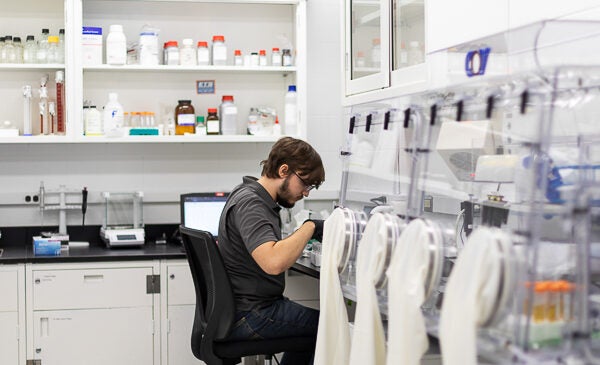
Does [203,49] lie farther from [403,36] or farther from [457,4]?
[457,4]

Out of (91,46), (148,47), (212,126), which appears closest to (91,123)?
(91,46)

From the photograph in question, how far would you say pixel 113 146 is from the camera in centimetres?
444

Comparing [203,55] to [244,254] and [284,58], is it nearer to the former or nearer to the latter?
[284,58]

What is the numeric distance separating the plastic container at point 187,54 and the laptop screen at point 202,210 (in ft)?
2.33

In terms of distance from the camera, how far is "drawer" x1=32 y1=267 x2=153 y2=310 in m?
3.87

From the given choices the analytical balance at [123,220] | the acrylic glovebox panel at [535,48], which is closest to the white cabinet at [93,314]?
the analytical balance at [123,220]

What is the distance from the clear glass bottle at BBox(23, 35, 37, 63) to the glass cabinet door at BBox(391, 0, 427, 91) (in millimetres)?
1963

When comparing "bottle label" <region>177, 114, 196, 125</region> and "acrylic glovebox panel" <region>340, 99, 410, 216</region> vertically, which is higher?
"bottle label" <region>177, 114, 196, 125</region>

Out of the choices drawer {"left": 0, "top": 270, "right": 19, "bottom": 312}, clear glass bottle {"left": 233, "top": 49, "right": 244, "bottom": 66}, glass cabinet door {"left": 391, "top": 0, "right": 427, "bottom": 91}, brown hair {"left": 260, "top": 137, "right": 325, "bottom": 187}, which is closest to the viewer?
brown hair {"left": 260, "top": 137, "right": 325, "bottom": 187}

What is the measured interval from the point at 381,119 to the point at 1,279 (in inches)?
89.1

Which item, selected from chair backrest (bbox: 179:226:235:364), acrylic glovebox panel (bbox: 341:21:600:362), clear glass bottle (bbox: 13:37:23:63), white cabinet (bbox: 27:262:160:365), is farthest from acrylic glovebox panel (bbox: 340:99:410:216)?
clear glass bottle (bbox: 13:37:23:63)

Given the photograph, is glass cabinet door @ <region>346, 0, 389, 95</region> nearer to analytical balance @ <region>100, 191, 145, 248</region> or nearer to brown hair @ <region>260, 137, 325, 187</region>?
brown hair @ <region>260, 137, 325, 187</region>

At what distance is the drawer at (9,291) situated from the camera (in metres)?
3.82

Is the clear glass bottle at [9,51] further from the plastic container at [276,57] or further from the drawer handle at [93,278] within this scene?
the plastic container at [276,57]
